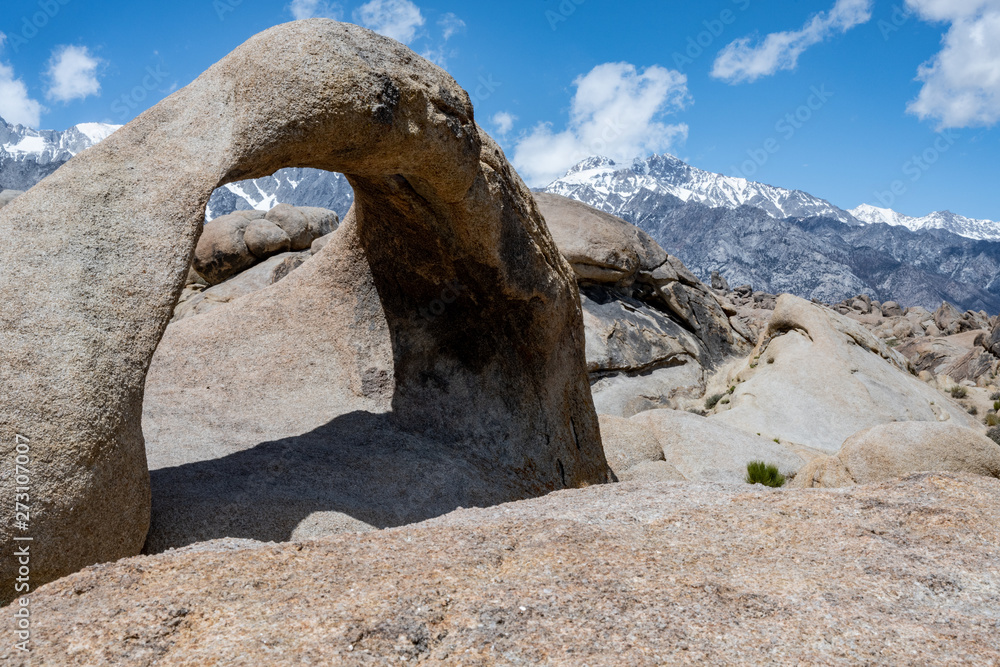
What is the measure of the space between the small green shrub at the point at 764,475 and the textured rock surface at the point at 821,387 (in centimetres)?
253

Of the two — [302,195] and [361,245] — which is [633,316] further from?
[302,195]

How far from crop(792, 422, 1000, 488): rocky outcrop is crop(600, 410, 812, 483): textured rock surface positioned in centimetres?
201

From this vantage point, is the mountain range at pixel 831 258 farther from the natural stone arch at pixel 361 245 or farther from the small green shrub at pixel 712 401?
the natural stone arch at pixel 361 245

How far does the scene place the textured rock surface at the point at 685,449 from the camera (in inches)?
335

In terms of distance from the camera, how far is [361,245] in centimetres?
644

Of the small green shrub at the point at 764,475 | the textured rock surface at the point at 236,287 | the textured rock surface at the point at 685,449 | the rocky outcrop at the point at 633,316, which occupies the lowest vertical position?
the small green shrub at the point at 764,475

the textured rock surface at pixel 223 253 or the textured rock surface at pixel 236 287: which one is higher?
the textured rock surface at pixel 223 253

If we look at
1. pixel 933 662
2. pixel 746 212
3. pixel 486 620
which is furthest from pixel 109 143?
pixel 746 212

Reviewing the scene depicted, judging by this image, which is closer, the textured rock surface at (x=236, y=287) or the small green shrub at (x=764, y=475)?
the small green shrub at (x=764, y=475)

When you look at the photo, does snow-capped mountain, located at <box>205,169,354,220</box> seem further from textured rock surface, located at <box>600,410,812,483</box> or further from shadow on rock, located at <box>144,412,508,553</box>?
shadow on rock, located at <box>144,412,508,553</box>

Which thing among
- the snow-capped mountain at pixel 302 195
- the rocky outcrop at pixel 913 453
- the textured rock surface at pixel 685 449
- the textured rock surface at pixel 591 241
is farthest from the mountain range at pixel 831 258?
the rocky outcrop at pixel 913 453

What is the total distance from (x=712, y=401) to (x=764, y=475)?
5180 mm

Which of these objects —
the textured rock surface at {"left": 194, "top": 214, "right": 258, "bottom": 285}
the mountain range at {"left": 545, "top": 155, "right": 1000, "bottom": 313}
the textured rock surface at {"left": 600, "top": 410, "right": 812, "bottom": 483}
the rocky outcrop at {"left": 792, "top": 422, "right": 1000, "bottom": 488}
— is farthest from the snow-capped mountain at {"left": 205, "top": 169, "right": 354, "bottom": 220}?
the rocky outcrop at {"left": 792, "top": 422, "right": 1000, "bottom": 488}

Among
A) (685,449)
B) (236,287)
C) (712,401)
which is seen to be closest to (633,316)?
(712,401)
